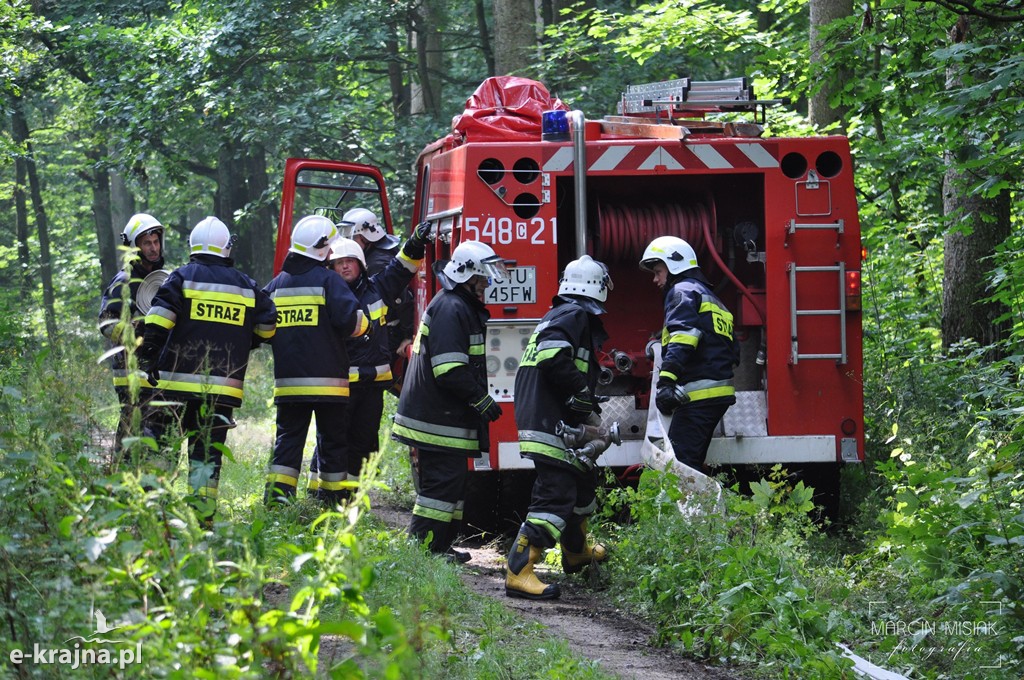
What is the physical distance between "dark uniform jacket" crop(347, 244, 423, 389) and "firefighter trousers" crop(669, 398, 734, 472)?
245 cm

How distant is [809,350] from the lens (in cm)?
757

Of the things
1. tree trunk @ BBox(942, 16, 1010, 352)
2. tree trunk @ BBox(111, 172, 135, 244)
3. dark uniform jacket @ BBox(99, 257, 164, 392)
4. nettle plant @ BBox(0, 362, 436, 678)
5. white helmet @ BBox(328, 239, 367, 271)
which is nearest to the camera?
nettle plant @ BBox(0, 362, 436, 678)

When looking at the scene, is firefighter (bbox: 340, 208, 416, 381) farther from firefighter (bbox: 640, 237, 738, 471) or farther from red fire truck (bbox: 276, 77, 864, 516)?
firefighter (bbox: 640, 237, 738, 471)

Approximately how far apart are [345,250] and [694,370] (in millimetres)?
2774

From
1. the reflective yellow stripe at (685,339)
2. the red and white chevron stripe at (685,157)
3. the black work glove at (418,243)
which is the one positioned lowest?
the reflective yellow stripe at (685,339)

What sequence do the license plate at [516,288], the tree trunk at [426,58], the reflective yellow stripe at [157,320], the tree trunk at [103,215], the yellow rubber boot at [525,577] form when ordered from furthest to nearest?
1. the tree trunk at [103,215]
2. the tree trunk at [426,58]
3. the license plate at [516,288]
4. the reflective yellow stripe at [157,320]
5. the yellow rubber boot at [525,577]

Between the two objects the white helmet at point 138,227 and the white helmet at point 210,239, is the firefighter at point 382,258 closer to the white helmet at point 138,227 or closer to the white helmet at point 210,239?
the white helmet at point 138,227

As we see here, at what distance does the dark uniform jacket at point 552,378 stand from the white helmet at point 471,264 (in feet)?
1.46

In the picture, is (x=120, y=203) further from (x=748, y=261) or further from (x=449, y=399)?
(x=449, y=399)

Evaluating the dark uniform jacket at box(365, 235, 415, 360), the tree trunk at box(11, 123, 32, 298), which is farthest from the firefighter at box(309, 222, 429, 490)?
the tree trunk at box(11, 123, 32, 298)

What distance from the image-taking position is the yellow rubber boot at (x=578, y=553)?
689 cm

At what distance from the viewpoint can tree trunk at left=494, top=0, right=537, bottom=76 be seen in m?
14.2

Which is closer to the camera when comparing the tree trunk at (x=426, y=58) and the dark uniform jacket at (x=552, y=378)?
the dark uniform jacket at (x=552, y=378)

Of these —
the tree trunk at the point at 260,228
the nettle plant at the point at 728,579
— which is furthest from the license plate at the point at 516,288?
the tree trunk at the point at 260,228
